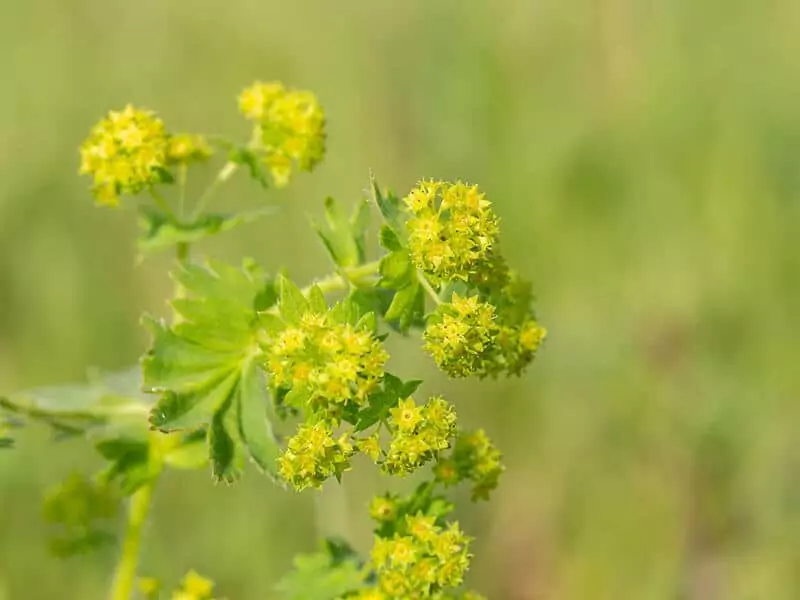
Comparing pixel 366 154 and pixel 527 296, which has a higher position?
pixel 366 154

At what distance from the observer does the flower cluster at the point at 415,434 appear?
2537 mm

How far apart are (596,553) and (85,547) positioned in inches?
105

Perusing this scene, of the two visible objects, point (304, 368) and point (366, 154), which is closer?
point (304, 368)

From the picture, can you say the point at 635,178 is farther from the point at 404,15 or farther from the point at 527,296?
the point at 527,296

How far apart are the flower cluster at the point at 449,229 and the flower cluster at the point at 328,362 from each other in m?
0.25

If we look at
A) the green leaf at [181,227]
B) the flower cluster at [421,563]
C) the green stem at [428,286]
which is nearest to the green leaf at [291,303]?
the green stem at [428,286]

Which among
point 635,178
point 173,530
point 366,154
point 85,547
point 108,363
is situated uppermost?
point 635,178

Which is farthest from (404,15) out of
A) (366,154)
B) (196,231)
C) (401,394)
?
(401,394)

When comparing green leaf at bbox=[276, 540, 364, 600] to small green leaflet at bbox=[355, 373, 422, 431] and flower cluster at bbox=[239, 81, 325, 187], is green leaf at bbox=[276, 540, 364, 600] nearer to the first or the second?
small green leaflet at bbox=[355, 373, 422, 431]

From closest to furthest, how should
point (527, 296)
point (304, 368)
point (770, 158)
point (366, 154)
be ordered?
1. point (304, 368)
2. point (527, 296)
3. point (770, 158)
4. point (366, 154)

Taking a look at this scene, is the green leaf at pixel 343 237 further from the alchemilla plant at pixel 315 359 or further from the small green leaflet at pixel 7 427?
the small green leaflet at pixel 7 427

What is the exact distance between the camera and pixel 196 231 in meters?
3.15

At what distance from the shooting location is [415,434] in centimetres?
255

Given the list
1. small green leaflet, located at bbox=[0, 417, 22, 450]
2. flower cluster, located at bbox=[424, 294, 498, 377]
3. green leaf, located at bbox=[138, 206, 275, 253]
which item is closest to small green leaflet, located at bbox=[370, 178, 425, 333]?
flower cluster, located at bbox=[424, 294, 498, 377]
